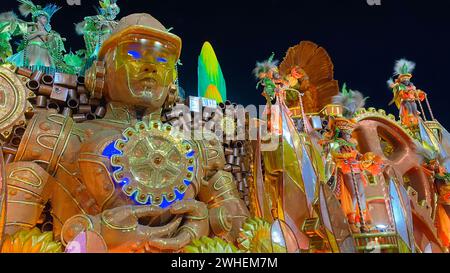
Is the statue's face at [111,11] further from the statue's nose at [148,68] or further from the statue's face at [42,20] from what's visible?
the statue's nose at [148,68]

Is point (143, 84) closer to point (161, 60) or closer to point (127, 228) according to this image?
point (161, 60)

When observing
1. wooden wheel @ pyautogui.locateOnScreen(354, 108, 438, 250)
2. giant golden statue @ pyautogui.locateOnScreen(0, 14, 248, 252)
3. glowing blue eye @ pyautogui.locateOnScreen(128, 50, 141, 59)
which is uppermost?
wooden wheel @ pyautogui.locateOnScreen(354, 108, 438, 250)

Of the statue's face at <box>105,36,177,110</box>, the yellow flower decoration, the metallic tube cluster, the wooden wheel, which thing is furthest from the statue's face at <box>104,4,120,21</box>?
the wooden wheel

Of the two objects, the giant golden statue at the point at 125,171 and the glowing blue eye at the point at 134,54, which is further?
the glowing blue eye at the point at 134,54

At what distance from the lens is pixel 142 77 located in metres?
3.96

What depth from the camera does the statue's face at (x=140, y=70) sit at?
3.90m

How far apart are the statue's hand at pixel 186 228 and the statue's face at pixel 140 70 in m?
1.03

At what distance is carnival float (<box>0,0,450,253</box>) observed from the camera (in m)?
3.51

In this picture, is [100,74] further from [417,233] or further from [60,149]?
[417,233]

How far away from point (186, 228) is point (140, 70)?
1.43 m

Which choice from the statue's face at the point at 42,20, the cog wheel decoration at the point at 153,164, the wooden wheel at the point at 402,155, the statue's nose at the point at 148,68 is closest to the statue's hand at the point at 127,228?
the cog wheel decoration at the point at 153,164

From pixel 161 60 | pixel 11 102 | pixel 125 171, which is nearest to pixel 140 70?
pixel 161 60

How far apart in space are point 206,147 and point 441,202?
5.66 m

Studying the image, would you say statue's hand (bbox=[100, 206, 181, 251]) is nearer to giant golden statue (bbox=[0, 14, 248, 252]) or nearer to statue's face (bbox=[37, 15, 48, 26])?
giant golden statue (bbox=[0, 14, 248, 252])
